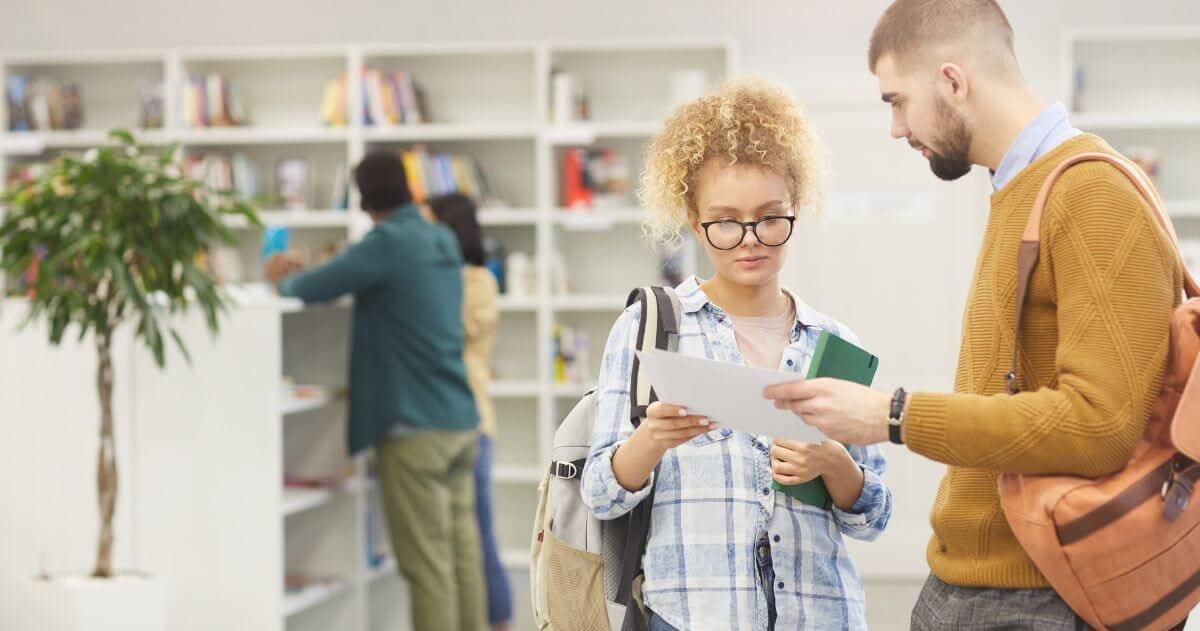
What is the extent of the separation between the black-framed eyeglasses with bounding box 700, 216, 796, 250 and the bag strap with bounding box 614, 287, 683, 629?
99 millimetres

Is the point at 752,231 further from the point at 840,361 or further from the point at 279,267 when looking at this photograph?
the point at 279,267

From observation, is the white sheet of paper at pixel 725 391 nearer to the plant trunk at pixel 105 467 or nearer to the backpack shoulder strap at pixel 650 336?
the backpack shoulder strap at pixel 650 336

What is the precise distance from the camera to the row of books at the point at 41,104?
5820 millimetres

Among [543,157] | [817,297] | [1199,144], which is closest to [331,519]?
[543,157]

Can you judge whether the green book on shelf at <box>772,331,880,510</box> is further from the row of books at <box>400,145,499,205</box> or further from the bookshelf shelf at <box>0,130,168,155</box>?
the bookshelf shelf at <box>0,130,168,155</box>

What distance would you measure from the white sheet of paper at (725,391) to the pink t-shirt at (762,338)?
269mm

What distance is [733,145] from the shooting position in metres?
1.63

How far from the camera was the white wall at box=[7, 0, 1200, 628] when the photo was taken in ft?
18.7

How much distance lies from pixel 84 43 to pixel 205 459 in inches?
135

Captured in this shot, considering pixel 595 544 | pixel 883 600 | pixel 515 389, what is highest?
pixel 595 544

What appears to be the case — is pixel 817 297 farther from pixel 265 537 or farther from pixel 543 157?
pixel 265 537

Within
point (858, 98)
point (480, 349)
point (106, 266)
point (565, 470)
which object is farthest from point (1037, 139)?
point (858, 98)

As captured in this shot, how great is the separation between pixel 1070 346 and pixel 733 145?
0.53 meters

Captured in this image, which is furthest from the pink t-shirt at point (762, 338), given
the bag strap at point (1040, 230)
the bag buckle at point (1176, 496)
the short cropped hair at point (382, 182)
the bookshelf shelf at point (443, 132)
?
the bookshelf shelf at point (443, 132)
